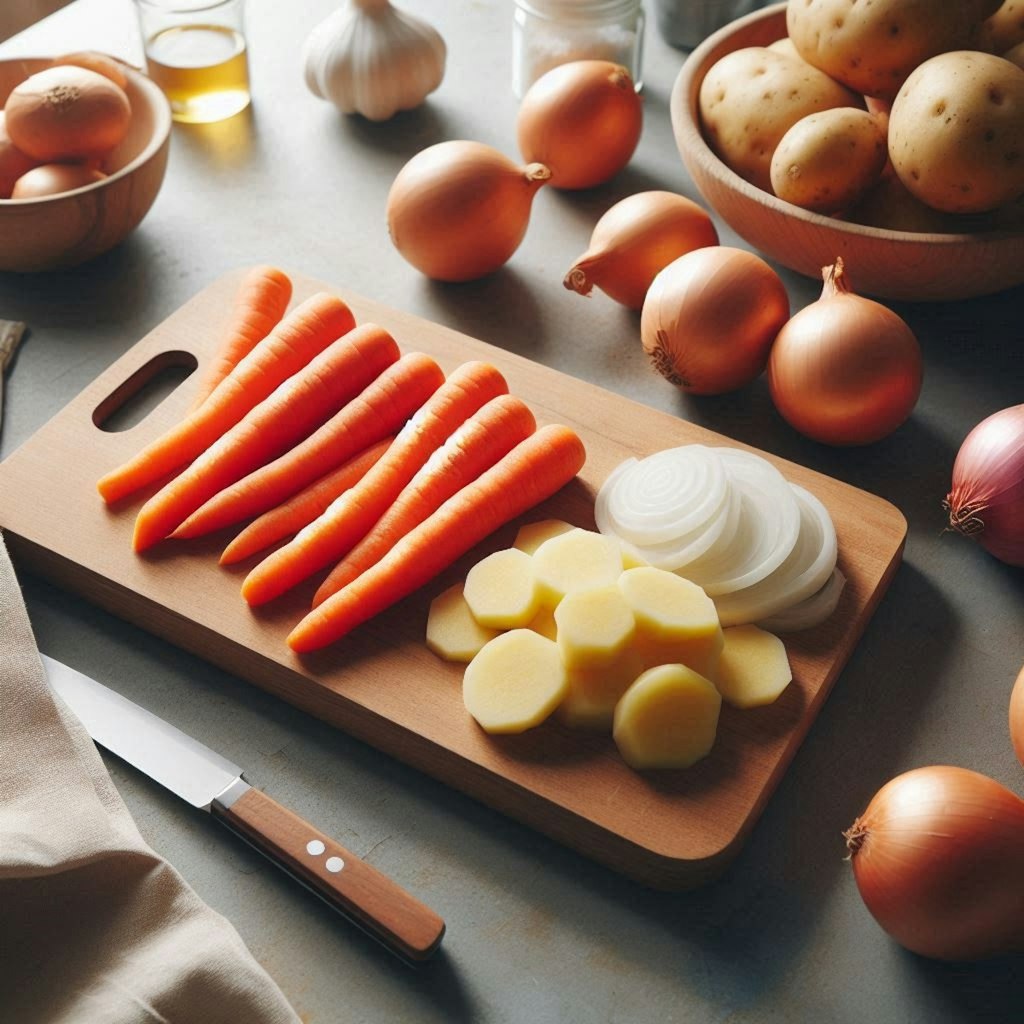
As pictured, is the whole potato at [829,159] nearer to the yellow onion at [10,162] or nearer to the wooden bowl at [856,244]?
the wooden bowl at [856,244]

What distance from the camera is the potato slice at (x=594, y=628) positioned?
1103 mm

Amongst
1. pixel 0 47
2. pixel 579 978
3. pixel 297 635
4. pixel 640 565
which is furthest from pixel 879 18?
pixel 0 47

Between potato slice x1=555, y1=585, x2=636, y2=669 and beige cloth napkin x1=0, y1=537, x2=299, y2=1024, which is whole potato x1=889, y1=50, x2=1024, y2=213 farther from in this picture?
beige cloth napkin x1=0, y1=537, x2=299, y2=1024

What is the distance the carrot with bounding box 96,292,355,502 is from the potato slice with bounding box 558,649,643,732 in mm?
580

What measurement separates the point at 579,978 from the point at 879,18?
118 cm

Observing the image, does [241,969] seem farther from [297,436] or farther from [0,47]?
[0,47]

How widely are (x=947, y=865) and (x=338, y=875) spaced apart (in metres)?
0.51

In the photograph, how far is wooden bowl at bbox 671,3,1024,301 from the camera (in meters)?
1.44

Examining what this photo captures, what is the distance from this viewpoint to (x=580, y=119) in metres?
1.76

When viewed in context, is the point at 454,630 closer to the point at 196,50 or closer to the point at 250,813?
the point at 250,813

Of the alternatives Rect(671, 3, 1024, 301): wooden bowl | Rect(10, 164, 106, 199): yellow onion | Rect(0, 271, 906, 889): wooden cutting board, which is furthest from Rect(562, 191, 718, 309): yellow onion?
Rect(10, 164, 106, 199): yellow onion

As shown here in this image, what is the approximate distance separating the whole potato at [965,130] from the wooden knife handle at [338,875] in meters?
1.02

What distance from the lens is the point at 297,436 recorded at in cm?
146

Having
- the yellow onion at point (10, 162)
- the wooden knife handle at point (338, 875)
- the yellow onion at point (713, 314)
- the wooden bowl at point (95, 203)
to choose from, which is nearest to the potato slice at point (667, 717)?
the wooden knife handle at point (338, 875)
